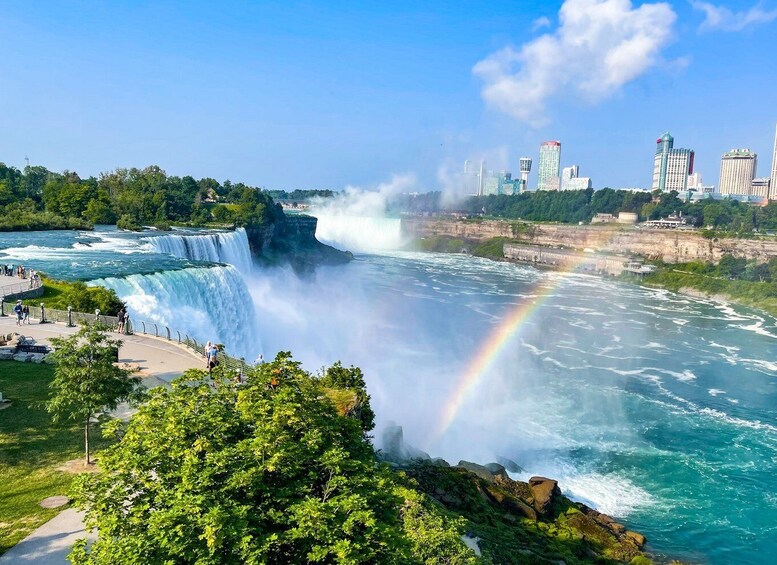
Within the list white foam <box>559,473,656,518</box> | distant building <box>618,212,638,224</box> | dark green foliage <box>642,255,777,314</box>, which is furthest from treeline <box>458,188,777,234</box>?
white foam <box>559,473,656,518</box>

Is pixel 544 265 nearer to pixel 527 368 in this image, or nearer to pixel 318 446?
pixel 527 368

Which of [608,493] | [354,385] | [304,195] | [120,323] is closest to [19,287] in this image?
[120,323]

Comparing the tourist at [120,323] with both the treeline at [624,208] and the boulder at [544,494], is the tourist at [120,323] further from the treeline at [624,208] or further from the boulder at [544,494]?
the treeline at [624,208]

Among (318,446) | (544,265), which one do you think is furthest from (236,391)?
(544,265)

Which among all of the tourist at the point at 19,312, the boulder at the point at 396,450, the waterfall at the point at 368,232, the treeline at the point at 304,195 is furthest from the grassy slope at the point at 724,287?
the treeline at the point at 304,195

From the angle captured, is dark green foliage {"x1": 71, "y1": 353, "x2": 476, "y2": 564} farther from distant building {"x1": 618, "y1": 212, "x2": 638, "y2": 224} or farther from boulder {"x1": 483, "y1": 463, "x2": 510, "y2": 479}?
distant building {"x1": 618, "y1": 212, "x2": 638, "y2": 224}
